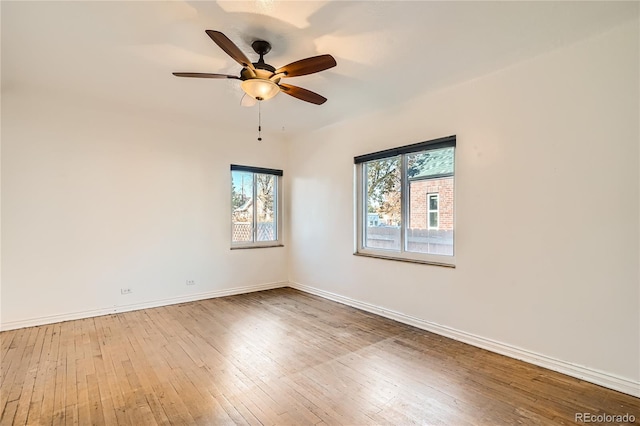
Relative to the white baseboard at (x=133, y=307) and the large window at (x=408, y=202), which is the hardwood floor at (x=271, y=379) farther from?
the large window at (x=408, y=202)

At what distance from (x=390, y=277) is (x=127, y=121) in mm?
4058

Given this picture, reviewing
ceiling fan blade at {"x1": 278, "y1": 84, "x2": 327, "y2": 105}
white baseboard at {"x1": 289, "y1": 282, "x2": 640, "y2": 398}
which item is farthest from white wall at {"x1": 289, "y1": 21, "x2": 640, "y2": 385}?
ceiling fan blade at {"x1": 278, "y1": 84, "x2": 327, "y2": 105}

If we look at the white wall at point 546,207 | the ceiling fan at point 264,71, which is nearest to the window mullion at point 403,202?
the white wall at point 546,207

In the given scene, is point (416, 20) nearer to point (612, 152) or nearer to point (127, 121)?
point (612, 152)

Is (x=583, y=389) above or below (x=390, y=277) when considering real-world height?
below

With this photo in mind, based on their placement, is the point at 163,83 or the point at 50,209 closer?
the point at 163,83

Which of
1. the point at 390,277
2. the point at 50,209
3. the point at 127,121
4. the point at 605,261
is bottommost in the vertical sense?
the point at 390,277

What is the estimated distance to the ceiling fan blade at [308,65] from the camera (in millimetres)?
2236

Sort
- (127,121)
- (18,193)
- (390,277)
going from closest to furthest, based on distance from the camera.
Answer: (18,193), (390,277), (127,121)

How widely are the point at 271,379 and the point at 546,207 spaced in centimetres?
268

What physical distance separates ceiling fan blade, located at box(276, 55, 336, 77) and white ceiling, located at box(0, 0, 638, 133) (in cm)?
28

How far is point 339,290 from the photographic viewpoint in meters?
4.72

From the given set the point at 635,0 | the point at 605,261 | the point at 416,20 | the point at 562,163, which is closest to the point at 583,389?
the point at 605,261

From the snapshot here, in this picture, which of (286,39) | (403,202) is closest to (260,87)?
(286,39)
